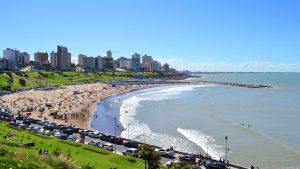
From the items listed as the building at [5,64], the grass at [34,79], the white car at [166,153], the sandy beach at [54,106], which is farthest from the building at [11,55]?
the white car at [166,153]

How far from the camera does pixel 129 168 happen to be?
27.7 metres

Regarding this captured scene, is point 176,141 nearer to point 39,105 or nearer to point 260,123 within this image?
point 260,123

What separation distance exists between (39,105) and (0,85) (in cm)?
2845

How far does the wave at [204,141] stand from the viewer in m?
39.2

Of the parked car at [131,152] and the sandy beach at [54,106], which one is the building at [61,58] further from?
the parked car at [131,152]

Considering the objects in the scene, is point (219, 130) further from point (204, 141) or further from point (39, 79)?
point (39, 79)

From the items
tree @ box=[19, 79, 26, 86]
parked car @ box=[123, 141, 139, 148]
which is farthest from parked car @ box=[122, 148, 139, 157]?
tree @ box=[19, 79, 26, 86]

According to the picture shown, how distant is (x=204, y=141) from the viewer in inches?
1766

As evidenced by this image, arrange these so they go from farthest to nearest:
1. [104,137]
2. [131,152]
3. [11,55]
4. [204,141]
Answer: [11,55] < [204,141] < [104,137] < [131,152]

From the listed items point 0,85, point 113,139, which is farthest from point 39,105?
point 113,139

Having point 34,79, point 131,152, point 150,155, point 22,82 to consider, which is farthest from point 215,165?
point 34,79

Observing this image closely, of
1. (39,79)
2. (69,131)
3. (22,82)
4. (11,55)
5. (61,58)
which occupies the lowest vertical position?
(69,131)

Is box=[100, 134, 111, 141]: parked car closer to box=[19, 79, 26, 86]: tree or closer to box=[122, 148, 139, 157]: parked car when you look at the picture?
box=[122, 148, 139, 157]: parked car

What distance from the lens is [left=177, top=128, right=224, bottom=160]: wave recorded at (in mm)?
39219
